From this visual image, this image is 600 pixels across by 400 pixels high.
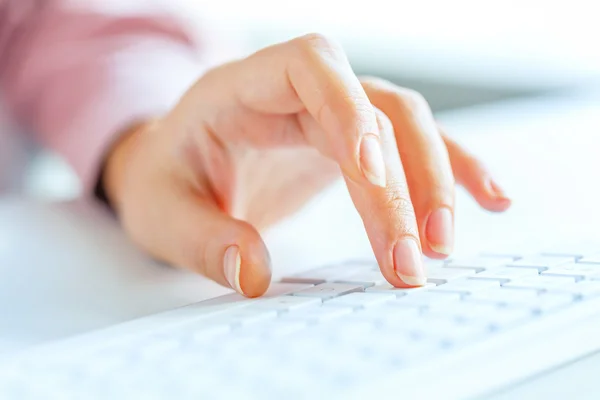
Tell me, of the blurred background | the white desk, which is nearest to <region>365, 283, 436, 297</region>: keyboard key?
the white desk

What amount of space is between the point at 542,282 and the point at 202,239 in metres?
0.21

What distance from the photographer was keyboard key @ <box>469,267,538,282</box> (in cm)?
32

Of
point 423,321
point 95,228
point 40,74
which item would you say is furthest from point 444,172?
point 40,74

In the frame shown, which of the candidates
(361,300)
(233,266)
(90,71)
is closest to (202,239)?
(233,266)

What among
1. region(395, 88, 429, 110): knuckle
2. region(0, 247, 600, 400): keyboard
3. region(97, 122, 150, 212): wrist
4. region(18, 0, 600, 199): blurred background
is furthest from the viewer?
region(18, 0, 600, 199): blurred background

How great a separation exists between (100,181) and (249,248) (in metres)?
0.29

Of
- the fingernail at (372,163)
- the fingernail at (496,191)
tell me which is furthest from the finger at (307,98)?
the fingernail at (496,191)

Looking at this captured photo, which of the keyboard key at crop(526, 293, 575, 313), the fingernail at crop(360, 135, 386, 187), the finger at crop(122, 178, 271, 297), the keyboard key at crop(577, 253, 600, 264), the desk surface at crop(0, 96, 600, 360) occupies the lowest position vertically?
the desk surface at crop(0, 96, 600, 360)

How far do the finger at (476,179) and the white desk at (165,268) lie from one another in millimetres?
26

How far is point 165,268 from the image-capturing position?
514 millimetres

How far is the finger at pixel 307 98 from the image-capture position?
357mm

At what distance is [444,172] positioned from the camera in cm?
40

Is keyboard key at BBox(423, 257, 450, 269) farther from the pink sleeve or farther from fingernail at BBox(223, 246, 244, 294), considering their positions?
the pink sleeve

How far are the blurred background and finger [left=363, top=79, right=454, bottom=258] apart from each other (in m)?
0.78
